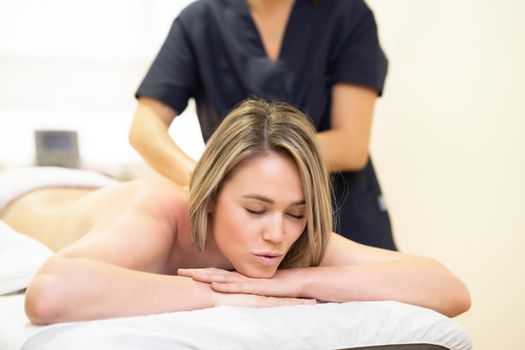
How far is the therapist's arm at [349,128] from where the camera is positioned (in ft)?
5.46

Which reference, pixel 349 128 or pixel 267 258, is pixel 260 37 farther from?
pixel 267 258

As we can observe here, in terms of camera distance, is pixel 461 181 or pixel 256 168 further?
pixel 461 181

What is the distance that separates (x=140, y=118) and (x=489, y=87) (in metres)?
1.03

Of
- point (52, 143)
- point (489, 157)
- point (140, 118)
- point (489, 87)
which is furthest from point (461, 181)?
point (52, 143)

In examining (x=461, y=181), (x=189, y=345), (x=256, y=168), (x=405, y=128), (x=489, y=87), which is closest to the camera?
(x=189, y=345)

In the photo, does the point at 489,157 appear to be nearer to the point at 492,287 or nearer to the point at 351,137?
the point at 492,287

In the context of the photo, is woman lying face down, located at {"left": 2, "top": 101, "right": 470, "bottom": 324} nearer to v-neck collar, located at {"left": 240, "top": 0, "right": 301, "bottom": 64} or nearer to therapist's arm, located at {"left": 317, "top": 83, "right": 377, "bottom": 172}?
therapist's arm, located at {"left": 317, "top": 83, "right": 377, "bottom": 172}

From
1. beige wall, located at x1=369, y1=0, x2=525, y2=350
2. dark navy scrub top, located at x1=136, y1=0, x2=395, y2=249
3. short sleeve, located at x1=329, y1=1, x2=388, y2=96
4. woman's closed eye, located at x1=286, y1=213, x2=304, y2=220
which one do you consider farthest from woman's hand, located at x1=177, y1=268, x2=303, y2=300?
beige wall, located at x1=369, y1=0, x2=525, y2=350

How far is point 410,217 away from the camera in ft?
8.02

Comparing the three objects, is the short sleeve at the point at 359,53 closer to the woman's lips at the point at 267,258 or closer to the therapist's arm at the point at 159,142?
the therapist's arm at the point at 159,142

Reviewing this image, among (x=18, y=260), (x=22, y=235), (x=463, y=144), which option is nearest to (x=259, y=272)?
(x=18, y=260)

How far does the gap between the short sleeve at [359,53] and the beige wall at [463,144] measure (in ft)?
Answer: 1.46

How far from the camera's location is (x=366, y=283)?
1216 millimetres

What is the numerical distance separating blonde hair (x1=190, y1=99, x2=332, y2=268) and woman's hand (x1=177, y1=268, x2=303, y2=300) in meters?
0.11
